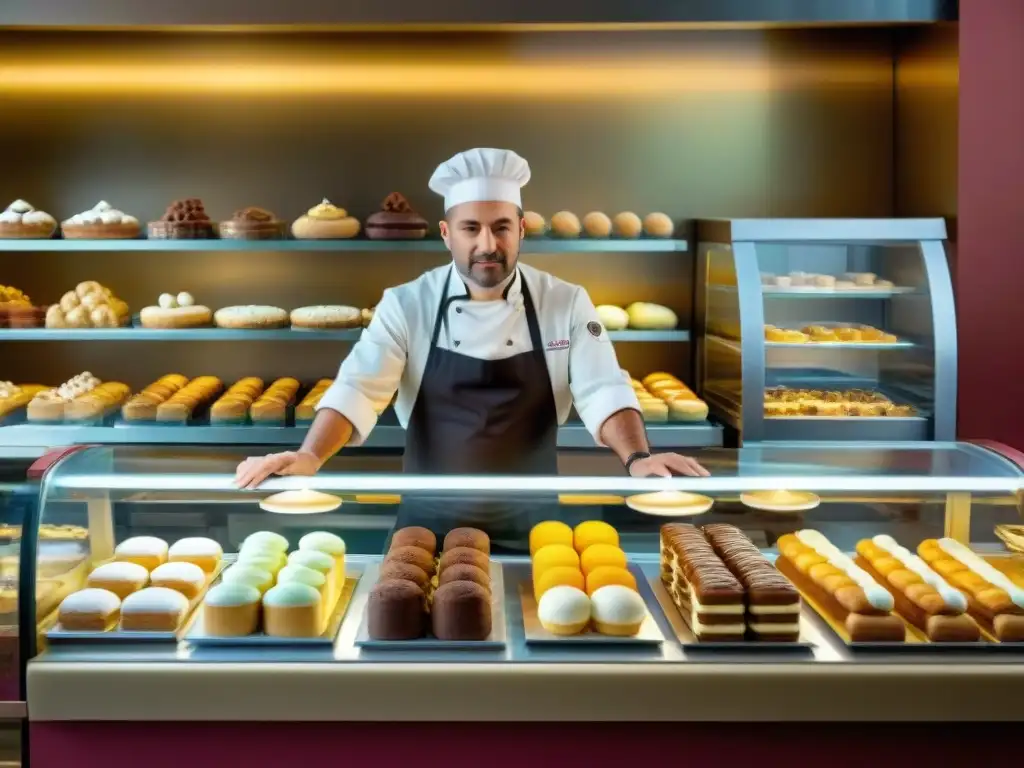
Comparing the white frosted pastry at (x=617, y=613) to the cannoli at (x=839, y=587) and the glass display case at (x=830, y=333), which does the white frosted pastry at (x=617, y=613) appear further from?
the glass display case at (x=830, y=333)

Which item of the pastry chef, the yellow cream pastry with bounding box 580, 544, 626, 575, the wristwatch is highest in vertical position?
the pastry chef

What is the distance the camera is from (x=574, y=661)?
1.90 metres

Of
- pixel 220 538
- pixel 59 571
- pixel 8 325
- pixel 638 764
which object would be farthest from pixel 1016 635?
pixel 8 325

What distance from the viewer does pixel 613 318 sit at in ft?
14.4

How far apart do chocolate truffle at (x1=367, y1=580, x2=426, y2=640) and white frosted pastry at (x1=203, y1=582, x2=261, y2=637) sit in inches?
8.6

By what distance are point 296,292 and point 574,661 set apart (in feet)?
10.7

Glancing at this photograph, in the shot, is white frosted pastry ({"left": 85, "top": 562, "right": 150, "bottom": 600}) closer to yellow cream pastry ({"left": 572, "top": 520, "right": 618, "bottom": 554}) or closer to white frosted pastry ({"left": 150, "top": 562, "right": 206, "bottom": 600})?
white frosted pastry ({"left": 150, "top": 562, "right": 206, "bottom": 600})

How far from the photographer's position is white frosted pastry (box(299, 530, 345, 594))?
2.24 meters

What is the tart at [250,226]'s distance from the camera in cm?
425

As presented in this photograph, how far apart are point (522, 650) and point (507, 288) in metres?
1.47

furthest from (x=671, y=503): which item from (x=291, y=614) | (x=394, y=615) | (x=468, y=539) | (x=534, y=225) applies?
(x=534, y=225)

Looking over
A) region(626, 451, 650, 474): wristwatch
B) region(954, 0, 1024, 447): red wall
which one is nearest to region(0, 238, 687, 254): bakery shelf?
region(954, 0, 1024, 447): red wall

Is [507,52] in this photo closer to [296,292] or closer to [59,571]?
[296,292]

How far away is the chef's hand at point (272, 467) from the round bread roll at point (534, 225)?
214 centimetres
